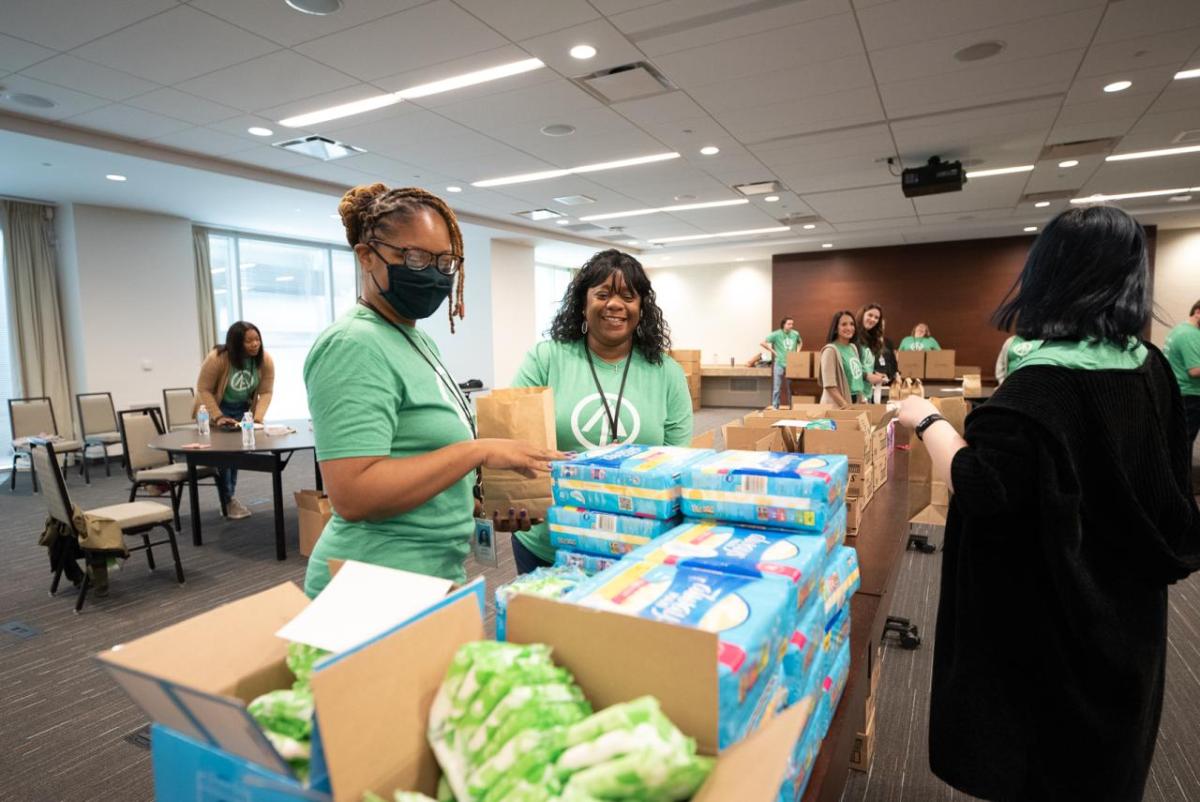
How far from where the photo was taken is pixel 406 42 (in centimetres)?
362

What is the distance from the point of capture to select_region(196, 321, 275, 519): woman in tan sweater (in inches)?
190

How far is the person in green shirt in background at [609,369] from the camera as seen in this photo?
167cm

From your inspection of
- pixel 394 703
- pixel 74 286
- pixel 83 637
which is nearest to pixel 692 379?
pixel 74 286

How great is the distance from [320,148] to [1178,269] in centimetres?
1347

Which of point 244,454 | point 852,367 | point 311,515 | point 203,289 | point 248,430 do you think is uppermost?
point 203,289

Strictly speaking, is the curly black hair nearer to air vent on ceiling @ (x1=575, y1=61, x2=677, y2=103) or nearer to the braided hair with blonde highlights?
the braided hair with blonde highlights

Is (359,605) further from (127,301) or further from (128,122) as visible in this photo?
(127,301)

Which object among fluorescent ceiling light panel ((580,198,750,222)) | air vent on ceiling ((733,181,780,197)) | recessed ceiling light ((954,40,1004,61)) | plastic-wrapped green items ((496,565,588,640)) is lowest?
plastic-wrapped green items ((496,565,588,640))

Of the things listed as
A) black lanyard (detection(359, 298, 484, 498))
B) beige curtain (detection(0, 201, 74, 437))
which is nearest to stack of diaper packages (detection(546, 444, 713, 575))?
black lanyard (detection(359, 298, 484, 498))

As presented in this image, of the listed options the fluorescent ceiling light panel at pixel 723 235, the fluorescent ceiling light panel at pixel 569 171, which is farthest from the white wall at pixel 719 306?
the fluorescent ceiling light panel at pixel 569 171

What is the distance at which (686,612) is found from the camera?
647 mm

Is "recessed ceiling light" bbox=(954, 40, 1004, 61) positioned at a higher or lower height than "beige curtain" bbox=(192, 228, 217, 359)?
higher

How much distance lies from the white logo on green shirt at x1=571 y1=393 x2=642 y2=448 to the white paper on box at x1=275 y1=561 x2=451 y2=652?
3.00ft

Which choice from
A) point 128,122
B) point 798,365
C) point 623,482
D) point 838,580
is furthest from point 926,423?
point 798,365
